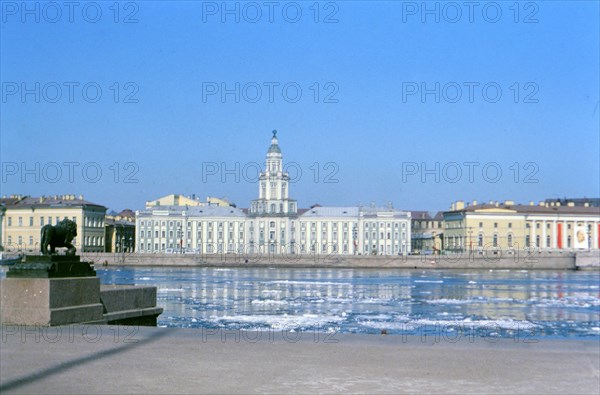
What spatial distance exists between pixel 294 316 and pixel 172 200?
94.9 metres

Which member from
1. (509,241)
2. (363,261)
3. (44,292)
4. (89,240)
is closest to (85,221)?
(89,240)

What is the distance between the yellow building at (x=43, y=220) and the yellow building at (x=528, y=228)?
4191 centimetres

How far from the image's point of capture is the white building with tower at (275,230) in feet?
335

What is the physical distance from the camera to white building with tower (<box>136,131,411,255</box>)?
102000 millimetres

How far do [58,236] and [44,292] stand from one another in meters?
0.86

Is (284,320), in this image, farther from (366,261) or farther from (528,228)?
(528,228)

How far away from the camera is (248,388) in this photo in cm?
509

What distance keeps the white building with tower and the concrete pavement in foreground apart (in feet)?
308

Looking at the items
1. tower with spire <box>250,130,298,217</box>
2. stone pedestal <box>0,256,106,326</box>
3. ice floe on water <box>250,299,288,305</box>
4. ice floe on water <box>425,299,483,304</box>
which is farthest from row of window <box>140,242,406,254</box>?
stone pedestal <box>0,256,106,326</box>

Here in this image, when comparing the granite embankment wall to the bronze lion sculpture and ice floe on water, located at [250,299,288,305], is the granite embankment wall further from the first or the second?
the bronze lion sculpture

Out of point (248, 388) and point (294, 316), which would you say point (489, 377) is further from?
point (294, 316)

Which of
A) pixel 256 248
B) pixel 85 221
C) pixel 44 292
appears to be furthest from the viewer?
pixel 256 248

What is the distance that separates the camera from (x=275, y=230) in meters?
104

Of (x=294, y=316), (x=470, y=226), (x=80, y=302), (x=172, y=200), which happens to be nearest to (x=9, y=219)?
(x=172, y=200)
